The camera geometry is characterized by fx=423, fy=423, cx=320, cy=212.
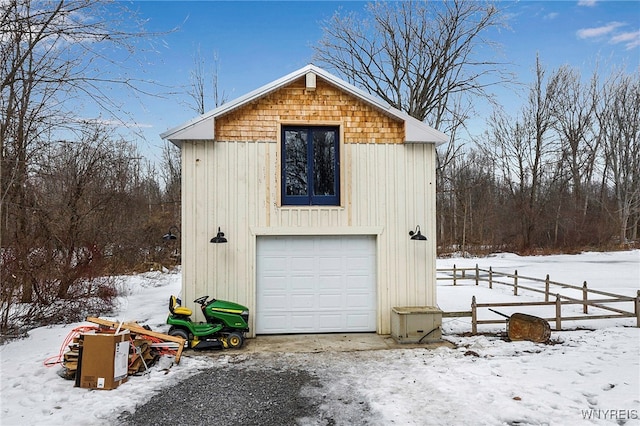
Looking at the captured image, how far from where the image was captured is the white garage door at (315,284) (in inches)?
347

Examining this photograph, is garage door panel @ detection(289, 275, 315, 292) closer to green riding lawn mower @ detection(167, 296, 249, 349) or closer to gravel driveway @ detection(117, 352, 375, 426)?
green riding lawn mower @ detection(167, 296, 249, 349)

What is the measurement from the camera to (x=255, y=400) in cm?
546

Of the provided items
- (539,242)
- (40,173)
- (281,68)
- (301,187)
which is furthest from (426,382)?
(539,242)

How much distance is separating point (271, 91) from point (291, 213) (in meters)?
2.53

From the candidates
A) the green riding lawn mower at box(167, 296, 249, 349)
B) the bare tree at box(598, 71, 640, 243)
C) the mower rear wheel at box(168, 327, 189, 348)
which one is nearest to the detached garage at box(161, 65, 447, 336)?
the green riding lawn mower at box(167, 296, 249, 349)

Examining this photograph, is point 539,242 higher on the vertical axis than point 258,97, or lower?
lower

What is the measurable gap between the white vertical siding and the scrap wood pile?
59.4 inches

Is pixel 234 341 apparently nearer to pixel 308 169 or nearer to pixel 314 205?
pixel 314 205

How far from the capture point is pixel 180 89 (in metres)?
3.67

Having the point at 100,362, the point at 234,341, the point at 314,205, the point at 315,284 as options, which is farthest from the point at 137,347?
the point at 314,205

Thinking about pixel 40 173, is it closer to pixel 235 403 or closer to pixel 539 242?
pixel 235 403

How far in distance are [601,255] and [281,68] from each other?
22980mm

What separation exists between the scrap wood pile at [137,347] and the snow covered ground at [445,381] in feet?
0.57

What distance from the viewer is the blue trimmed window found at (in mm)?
8828
